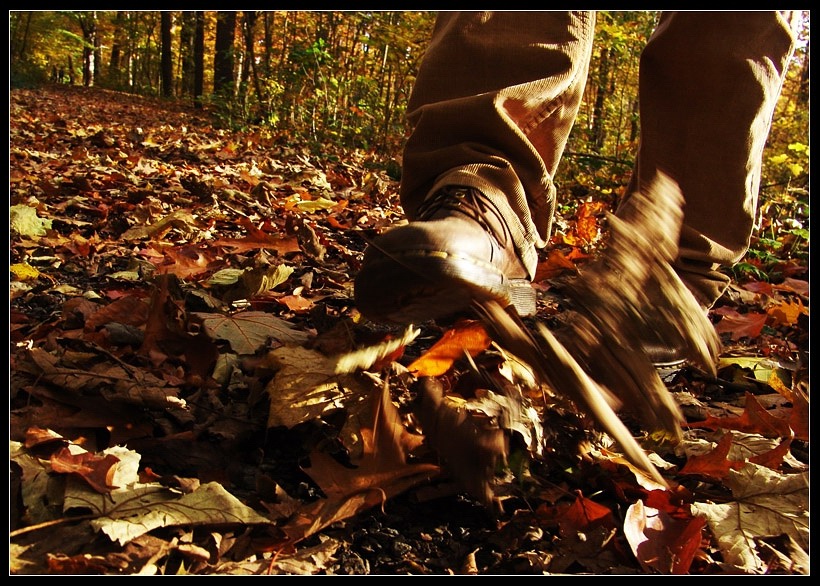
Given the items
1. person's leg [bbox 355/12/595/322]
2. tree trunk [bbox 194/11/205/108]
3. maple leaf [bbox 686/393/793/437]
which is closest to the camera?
maple leaf [bbox 686/393/793/437]

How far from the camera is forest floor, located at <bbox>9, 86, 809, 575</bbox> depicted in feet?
3.16

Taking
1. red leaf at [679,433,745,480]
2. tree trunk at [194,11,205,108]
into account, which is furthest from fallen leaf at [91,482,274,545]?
tree trunk at [194,11,205,108]

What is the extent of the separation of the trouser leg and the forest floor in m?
0.31

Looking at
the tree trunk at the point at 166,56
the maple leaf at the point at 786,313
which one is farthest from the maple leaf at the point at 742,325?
the tree trunk at the point at 166,56

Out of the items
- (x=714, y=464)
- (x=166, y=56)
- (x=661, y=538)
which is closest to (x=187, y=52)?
(x=166, y=56)

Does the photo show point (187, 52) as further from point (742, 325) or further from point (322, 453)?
point (322, 453)

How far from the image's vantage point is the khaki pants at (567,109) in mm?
1596

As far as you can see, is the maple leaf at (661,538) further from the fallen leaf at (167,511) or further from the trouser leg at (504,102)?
the trouser leg at (504,102)

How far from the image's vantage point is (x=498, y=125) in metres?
1.58

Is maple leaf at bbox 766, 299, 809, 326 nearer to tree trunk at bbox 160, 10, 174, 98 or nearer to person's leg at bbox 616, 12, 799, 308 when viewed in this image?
person's leg at bbox 616, 12, 799, 308

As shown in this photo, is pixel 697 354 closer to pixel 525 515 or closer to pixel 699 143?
pixel 525 515
